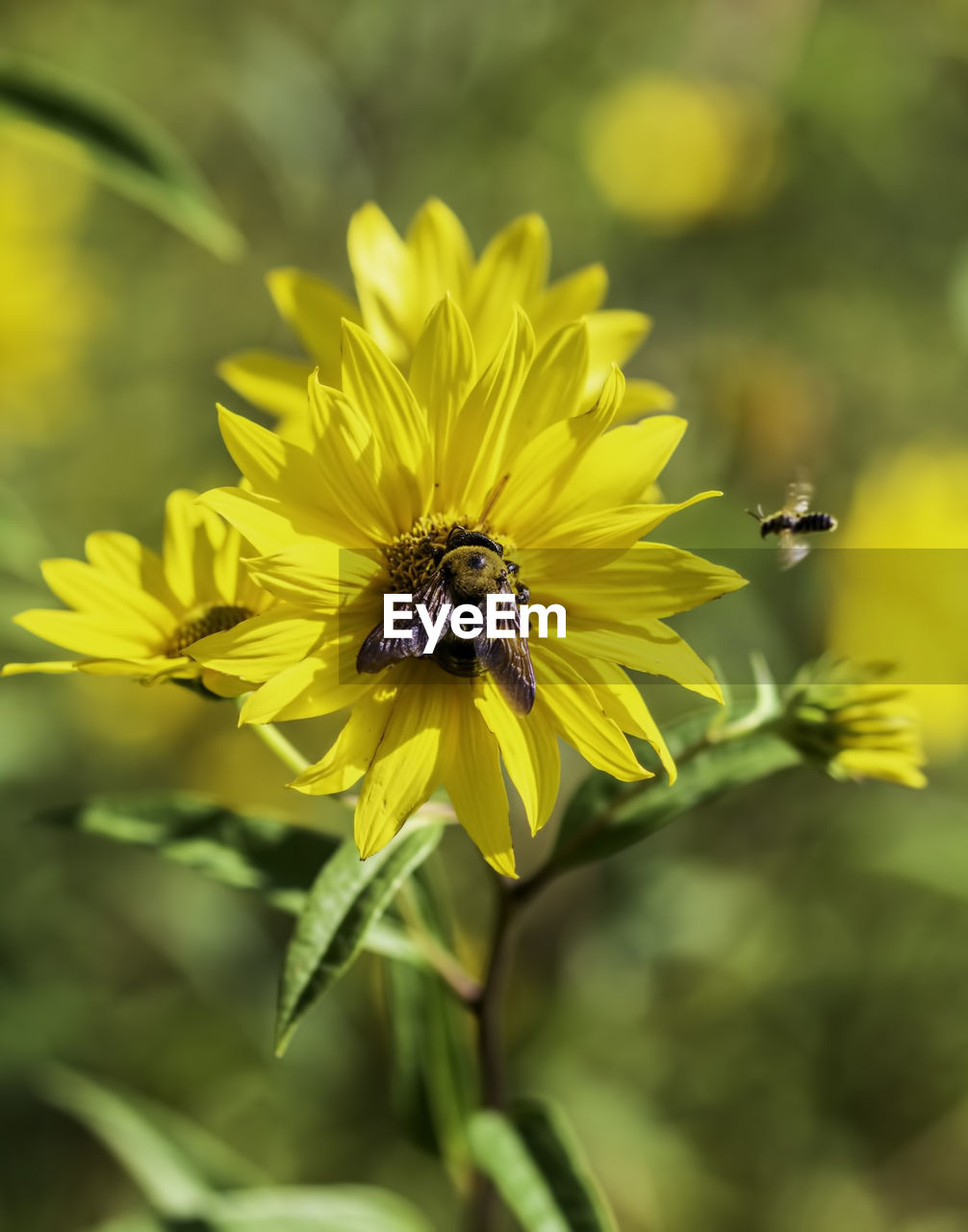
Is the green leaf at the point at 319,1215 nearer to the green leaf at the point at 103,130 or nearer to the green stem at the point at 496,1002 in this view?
the green stem at the point at 496,1002

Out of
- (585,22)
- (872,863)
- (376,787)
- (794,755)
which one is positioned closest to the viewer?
(376,787)

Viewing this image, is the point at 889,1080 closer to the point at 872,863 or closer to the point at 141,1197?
the point at 872,863

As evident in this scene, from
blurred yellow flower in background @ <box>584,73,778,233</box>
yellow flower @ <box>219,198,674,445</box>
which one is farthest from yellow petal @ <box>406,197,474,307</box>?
blurred yellow flower in background @ <box>584,73,778,233</box>

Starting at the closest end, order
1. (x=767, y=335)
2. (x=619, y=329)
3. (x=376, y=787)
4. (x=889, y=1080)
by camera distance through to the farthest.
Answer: (x=376, y=787) < (x=619, y=329) < (x=889, y=1080) < (x=767, y=335)

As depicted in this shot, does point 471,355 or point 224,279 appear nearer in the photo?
point 471,355

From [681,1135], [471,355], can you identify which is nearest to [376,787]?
[471,355]

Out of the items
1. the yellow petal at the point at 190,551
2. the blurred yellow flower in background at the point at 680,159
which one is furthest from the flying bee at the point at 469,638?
the blurred yellow flower in background at the point at 680,159
